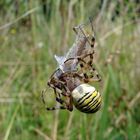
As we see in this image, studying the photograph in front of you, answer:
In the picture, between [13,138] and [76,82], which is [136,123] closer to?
[13,138]

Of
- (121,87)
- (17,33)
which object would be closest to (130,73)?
(121,87)

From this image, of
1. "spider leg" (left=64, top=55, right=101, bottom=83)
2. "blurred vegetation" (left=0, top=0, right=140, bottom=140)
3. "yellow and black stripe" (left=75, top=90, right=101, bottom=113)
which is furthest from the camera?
"blurred vegetation" (left=0, top=0, right=140, bottom=140)

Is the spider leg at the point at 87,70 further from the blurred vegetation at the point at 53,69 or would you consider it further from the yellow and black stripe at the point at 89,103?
the blurred vegetation at the point at 53,69

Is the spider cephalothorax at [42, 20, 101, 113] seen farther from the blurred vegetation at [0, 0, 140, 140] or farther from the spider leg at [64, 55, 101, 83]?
the blurred vegetation at [0, 0, 140, 140]

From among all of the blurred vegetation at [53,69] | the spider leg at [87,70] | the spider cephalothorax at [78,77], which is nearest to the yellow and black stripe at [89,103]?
the spider cephalothorax at [78,77]

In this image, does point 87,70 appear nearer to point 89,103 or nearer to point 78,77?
point 78,77

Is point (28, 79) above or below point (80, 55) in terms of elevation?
above

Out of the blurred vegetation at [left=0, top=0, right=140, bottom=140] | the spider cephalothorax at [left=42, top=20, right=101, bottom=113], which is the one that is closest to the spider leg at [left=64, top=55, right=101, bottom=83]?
the spider cephalothorax at [left=42, top=20, right=101, bottom=113]
